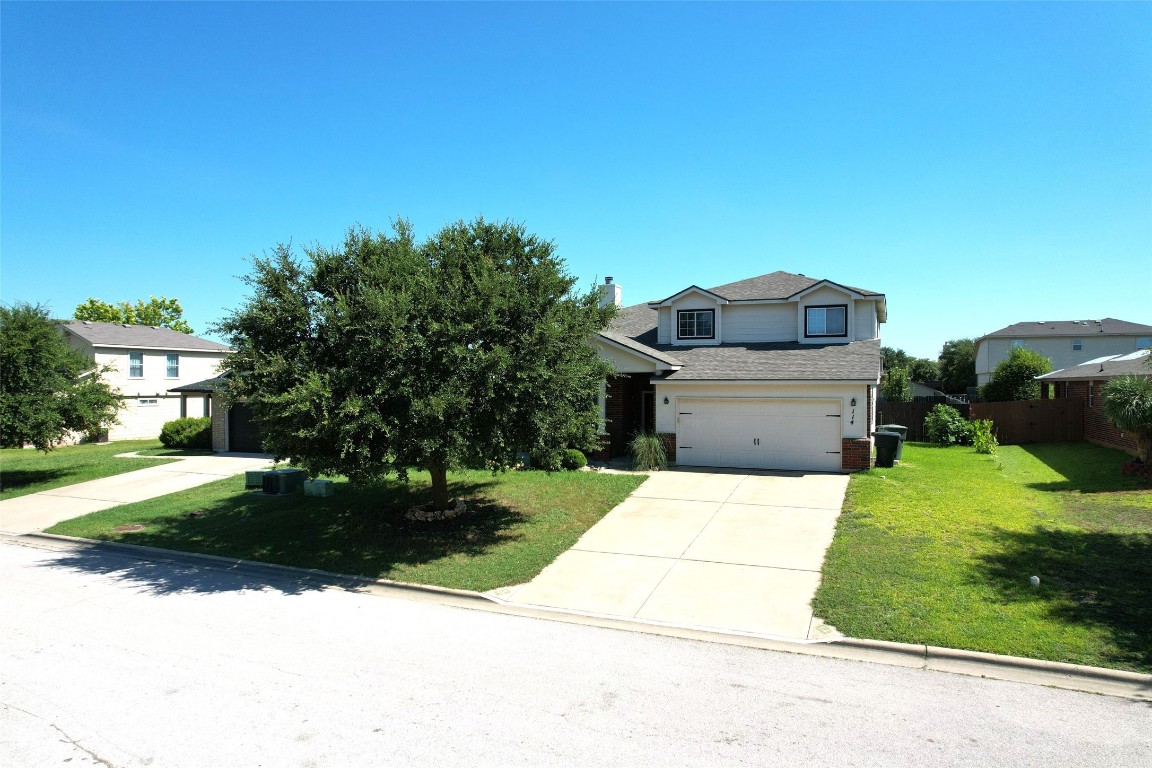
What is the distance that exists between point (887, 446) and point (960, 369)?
5543 centimetres

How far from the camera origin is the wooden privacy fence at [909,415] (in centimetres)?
2544

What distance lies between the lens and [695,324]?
21.5 meters

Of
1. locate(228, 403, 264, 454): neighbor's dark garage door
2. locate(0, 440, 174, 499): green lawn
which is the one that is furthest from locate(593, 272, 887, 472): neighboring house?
locate(0, 440, 174, 499): green lawn

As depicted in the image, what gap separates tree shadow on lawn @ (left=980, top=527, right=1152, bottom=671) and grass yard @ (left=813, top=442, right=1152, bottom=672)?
14mm

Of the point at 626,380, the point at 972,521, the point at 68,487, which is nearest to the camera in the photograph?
the point at 972,521

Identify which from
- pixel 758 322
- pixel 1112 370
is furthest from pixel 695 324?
pixel 1112 370

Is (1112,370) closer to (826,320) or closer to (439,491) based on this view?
(826,320)

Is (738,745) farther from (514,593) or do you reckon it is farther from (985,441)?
(985,441)

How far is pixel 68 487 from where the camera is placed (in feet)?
59.2

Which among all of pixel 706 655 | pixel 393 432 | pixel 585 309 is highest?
pixel 585 309

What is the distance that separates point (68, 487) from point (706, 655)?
62.1 feet

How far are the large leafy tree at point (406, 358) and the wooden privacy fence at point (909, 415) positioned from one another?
18.9 m

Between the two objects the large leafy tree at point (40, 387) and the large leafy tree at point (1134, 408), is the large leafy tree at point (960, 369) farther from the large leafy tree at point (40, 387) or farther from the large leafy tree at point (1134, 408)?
the large leafy tree at point (40, 387)

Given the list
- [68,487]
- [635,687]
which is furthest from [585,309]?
[68,487]
